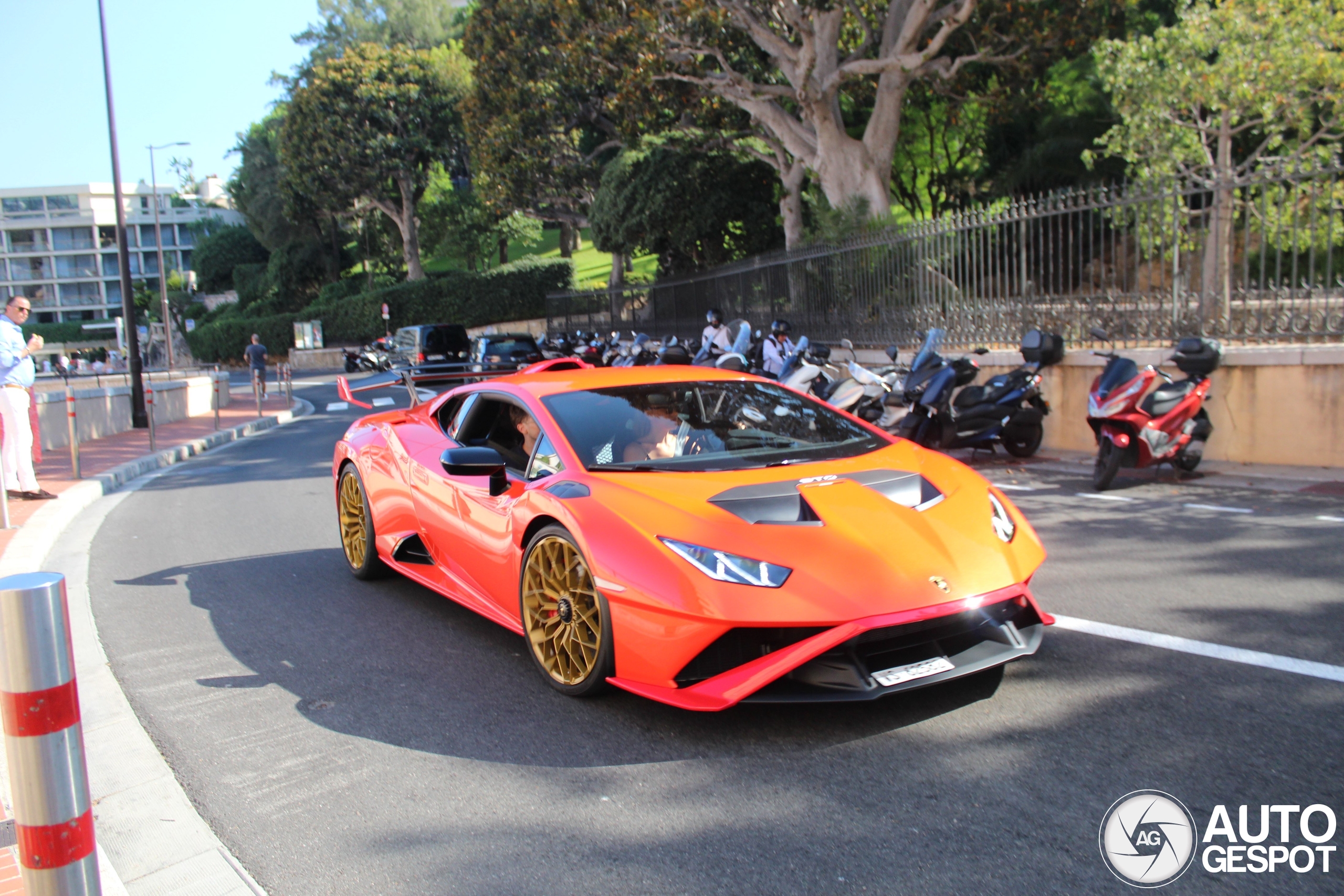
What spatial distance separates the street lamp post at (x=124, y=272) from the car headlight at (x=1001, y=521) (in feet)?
59.4

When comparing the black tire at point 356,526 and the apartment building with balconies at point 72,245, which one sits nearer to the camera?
the black tire at point 356,526

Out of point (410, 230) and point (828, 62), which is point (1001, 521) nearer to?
point (828, 62)

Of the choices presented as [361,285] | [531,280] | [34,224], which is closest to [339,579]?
[531,280]

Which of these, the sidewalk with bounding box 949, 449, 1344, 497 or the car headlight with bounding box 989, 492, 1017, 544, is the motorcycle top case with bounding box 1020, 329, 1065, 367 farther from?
the car headlight with bounding box 989, 492, 1017, 544

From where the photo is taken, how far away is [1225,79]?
66.3ft

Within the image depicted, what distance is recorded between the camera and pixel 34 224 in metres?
111

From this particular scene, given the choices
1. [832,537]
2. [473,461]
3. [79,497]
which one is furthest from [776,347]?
[832,537]

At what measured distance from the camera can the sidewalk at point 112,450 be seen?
32.8 ft

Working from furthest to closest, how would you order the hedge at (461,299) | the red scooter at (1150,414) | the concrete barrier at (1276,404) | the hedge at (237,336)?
the hedge at (237,336), the hedge at (461,299), the concrete barrier at (1276,404), the red scooter at (1150,414)

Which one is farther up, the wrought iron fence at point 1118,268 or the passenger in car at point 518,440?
the wrought iron fence at point 1118,268

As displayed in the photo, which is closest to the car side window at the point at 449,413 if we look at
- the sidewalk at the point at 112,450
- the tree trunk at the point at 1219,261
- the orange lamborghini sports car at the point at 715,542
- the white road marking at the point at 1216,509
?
the orange lamborghini sports car at the point at 715,542

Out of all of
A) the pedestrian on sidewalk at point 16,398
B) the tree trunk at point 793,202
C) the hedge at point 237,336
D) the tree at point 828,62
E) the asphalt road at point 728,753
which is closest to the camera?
the asphalt road at point 728,753

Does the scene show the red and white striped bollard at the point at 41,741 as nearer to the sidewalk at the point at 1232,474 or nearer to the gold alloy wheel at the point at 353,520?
the gold alloy wheel at the point at 353,520

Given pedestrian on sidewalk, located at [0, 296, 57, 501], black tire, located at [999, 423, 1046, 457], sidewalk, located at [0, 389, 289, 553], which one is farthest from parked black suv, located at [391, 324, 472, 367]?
black tire, located at [999, 423, 1046, 457]
